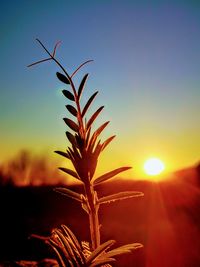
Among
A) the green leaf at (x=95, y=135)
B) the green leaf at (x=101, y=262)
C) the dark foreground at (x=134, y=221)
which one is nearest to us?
the green leaf at (x=101, y=262)

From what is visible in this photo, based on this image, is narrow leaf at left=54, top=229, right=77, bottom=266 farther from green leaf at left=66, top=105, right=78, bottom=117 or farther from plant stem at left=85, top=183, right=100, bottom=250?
green leaf at left=66, top=105, right=78, bottom=117

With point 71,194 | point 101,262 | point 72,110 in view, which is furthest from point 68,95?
point 101,262

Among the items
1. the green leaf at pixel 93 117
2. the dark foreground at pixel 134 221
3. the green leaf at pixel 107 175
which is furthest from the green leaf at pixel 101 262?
the dark foreground at pixel 134 221

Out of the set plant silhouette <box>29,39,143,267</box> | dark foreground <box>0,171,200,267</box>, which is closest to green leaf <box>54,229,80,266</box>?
plant silhouette <box>29,39,143,267</box>

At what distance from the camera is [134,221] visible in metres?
10.9

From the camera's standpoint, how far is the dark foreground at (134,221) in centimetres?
599

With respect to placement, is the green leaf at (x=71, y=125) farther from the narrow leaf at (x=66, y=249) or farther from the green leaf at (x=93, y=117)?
the narrow leaf at (x=66, y=249)

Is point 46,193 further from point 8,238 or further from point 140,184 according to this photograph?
point 8,238

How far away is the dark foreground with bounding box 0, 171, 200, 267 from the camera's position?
19.7ft

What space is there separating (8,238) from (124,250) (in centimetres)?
863

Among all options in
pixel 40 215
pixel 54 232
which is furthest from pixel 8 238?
pixel 54 232

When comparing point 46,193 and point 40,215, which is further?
point 46,193

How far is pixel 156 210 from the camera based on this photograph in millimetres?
11047

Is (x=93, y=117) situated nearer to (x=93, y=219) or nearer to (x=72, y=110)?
(x=72, y=110)
